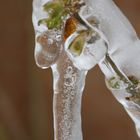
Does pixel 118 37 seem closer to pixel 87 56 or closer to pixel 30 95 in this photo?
pixel 87 56

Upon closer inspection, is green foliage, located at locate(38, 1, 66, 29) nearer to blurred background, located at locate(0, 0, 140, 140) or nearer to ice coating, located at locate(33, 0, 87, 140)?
ice coating, located at locate(33, 0, 87, 140)

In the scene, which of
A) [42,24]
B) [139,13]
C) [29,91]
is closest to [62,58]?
[42,24]

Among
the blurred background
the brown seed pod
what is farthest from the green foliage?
the blurred background

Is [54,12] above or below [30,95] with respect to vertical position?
above

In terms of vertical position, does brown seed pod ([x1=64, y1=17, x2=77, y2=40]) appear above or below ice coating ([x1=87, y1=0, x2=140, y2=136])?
above

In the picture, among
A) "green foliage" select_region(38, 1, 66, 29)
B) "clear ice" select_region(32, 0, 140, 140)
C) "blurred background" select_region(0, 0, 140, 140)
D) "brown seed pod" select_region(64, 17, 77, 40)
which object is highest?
"green foliage" select_region(38, 1, 66, 29)

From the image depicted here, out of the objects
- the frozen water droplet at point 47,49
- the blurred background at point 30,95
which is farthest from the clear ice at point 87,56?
the blurred background at point 30,95

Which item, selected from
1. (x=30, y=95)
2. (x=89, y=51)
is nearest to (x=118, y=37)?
(x=89, y=51)

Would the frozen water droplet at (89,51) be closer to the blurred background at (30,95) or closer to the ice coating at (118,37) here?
the ice coating at (118,37)
